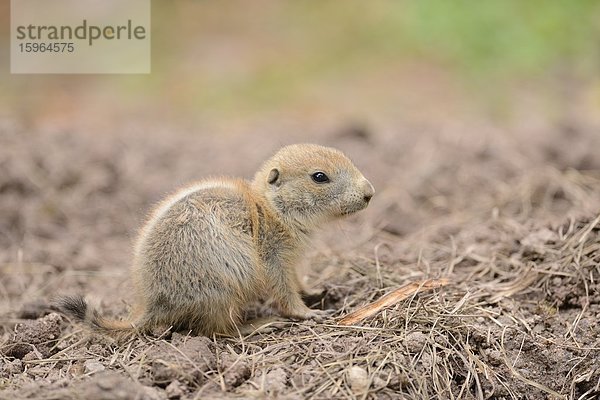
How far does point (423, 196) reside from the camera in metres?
7.46

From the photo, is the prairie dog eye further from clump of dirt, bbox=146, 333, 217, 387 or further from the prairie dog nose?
clump of dirt, bbox=146, 333, 217, 387

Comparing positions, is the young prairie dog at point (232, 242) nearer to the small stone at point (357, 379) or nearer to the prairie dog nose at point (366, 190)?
the prairie dog nose at point (366, 190)

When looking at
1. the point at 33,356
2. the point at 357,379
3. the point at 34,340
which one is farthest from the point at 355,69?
the point at 357,379

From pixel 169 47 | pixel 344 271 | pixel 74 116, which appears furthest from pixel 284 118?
pixel 344 271

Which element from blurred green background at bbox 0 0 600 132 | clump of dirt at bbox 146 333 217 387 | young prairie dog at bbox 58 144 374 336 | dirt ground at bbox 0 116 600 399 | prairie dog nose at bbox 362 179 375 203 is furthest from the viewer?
blurred green background at bbox 0 0 600 132

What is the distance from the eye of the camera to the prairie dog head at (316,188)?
179 inches

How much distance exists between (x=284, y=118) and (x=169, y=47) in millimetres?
4515

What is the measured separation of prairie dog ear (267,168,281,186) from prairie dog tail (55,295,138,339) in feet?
4.02

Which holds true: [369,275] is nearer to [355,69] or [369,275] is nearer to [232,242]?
[232,242]

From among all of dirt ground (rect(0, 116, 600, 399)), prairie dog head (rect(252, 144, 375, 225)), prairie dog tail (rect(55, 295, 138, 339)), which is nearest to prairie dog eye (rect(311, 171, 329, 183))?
prairie dog head (rect(252, 144, 375, 225))

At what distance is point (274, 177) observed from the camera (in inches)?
180

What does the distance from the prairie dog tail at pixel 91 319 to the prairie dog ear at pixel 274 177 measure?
1.22m

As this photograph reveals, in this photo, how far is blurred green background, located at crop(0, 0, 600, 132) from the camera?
11.3 m

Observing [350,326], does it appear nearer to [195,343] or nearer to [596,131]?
[195,343]
